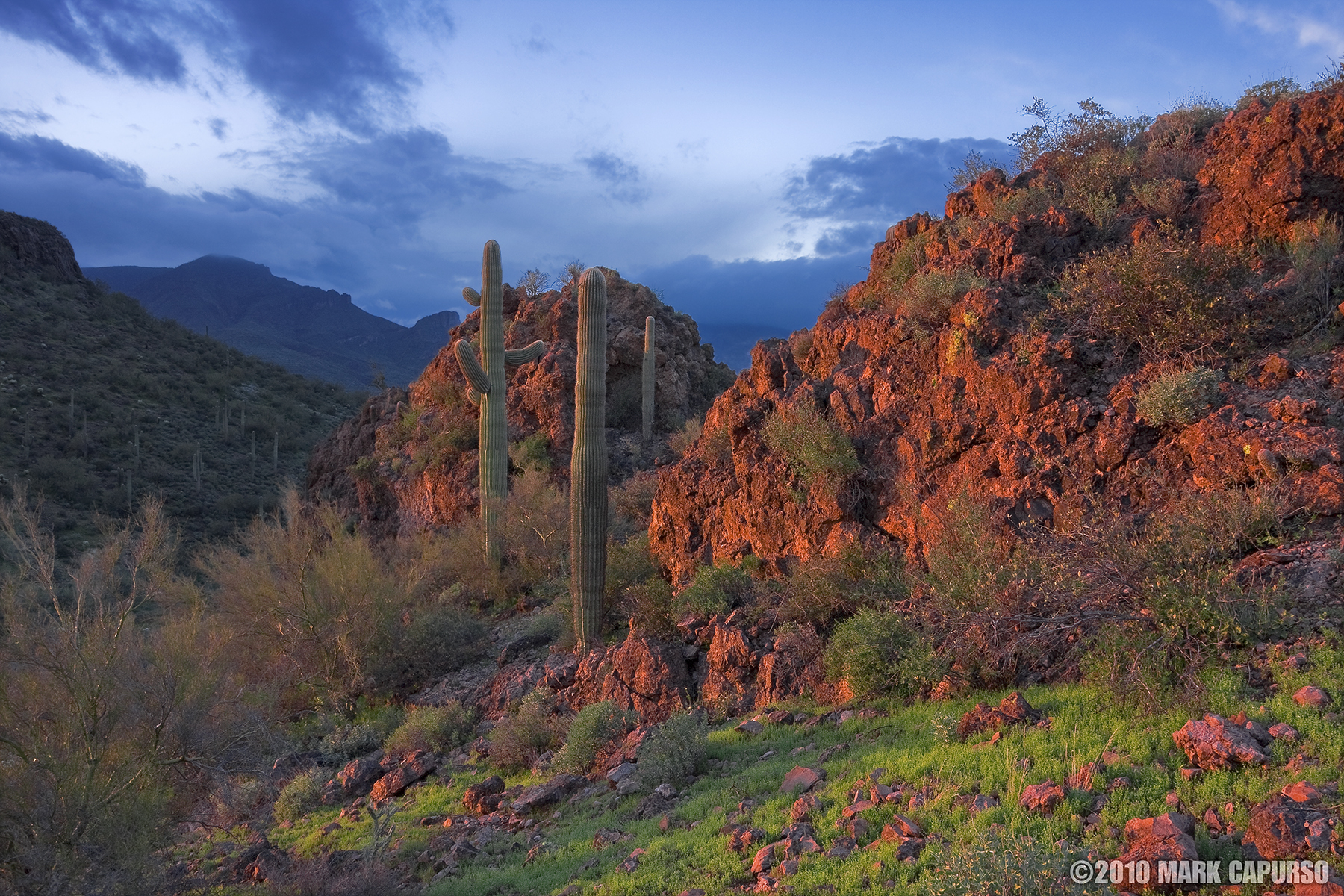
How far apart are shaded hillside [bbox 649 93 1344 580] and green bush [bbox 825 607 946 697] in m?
1.52

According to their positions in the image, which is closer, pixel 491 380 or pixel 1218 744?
pixel 1218 744

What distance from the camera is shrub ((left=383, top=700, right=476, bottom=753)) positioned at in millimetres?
10898

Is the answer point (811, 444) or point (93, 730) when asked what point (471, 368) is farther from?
point (93, 730)

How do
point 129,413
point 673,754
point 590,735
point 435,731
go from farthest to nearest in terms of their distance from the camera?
point 129,413 → point 435,731 → point 590,735 → point 673,754

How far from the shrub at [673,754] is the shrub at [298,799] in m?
4.94

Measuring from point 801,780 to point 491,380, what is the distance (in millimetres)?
15384

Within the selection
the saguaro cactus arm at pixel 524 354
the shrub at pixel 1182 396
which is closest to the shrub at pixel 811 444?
the shrub at pixel 1182 396

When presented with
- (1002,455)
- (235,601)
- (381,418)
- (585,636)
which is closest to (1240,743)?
(1002,455)

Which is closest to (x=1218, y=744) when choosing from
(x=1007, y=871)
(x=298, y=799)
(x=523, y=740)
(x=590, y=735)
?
(x=1007, y=871)

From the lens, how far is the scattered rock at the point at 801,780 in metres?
6.61

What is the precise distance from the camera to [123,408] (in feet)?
122

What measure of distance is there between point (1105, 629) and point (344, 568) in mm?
12651

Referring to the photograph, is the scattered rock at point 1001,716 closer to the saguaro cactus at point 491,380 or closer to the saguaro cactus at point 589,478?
the saguaro cactus at point 589,478

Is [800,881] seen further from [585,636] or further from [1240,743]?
[585,636]
